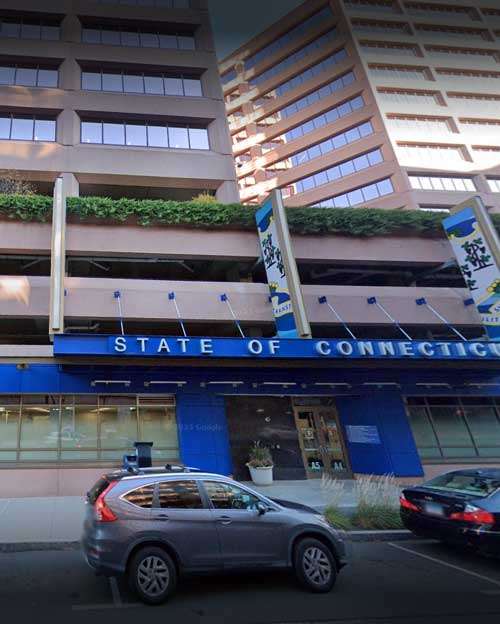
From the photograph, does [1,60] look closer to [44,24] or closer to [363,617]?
[44,24]

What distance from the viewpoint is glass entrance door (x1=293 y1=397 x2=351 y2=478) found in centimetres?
1641

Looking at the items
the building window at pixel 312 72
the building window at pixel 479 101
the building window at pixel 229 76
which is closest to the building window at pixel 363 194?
the building window at pixel 479 101

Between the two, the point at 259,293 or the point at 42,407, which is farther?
the point at 259,293

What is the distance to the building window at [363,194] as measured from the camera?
123 feet

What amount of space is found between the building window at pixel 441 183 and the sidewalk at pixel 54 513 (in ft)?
102

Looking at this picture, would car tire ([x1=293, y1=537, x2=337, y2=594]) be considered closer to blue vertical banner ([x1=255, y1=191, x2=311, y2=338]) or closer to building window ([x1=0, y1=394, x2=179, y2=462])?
blue vertical banner ([x1=255, y1=191, x2=311, y2=338])

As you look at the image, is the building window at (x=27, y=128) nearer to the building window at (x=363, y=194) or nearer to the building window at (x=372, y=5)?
the building window at (x=363, y=194)

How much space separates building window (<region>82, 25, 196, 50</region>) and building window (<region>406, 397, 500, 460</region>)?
24536 mm

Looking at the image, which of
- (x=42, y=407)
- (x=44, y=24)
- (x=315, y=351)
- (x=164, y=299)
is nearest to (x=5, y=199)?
(x=164, y=299)

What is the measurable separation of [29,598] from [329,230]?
17.1 m

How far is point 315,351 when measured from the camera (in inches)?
570

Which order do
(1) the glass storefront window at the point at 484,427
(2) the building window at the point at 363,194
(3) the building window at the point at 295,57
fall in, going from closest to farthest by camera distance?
(1) the glass storefront window at the point at 484,427 → (2) the building window at the point at 363,194 → (3) the building window at the point at 295,57

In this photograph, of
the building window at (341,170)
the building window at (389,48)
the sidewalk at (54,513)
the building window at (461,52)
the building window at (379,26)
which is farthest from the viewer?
the building window at (461,52)

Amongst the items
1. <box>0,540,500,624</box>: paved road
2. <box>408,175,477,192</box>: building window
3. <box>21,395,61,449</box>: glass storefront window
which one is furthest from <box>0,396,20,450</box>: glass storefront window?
→ <box>408,175,477,192</box>: building window
